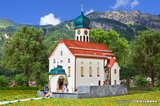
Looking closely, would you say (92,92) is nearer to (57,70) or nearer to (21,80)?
(57,70)

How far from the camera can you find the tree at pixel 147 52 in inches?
2581

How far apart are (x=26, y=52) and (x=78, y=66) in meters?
14.0

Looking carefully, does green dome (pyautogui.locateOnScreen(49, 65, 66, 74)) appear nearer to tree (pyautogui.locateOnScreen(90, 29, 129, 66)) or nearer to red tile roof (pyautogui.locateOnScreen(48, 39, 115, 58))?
red tile roof (pyautogui.locateOnScreen(48, 39, 115, 58))

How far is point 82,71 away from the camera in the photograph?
48.5 metres

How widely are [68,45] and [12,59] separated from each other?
13.7 meters

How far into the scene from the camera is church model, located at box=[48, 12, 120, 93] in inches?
1854

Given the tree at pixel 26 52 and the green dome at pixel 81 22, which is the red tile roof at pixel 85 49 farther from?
the tree at pixel 26 52

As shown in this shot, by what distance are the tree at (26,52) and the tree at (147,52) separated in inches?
770

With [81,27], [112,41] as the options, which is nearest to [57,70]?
[81,27]

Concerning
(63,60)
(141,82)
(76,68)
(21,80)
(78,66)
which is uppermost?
(63,60)

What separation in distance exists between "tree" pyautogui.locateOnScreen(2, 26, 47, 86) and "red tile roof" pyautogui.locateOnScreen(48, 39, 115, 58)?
966cm

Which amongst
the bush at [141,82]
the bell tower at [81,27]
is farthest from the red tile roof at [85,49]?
the bush at [141,82]

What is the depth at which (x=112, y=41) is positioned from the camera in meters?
67.9

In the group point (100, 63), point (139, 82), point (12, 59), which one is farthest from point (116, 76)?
point (12, 59)
